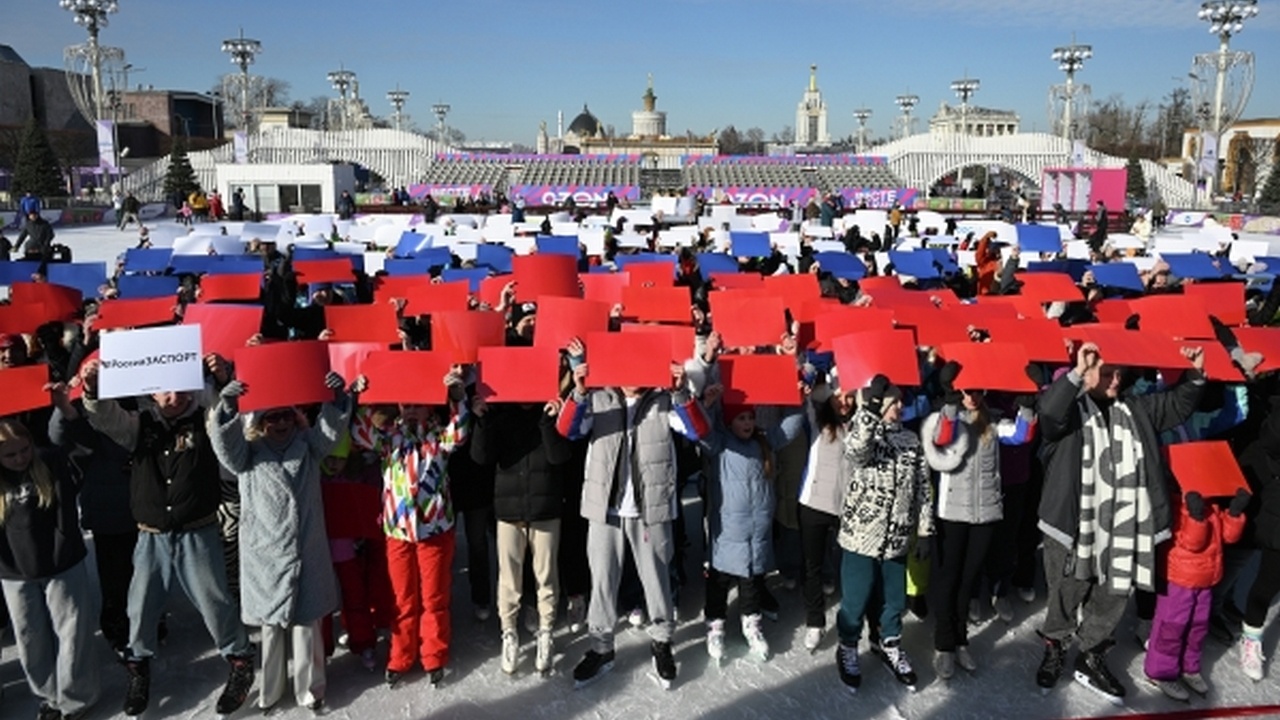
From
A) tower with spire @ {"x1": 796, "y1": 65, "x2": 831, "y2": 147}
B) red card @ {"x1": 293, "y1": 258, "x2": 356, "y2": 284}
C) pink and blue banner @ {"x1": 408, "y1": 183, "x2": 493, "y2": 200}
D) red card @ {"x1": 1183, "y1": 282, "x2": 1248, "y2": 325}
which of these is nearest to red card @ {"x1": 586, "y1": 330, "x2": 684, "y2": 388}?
red card @ {"x1": 1183, "y1": 282, "x2": 1248, "y2": 325}

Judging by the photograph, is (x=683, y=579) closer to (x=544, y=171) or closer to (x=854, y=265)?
(x=854, y=265)

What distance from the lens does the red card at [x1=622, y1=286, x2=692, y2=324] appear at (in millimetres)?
5898

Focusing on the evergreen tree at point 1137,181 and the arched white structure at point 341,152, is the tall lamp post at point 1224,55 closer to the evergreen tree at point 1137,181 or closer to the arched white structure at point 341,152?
the evergreen tree at point 1137,181

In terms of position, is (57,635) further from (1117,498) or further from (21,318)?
(1117,498)

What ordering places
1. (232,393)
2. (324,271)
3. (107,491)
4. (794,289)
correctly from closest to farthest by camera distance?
1. (232,393)
2. (107,491)
3. (794,289)
4. (324,271)

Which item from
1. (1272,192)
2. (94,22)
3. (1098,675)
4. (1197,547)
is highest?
(94,22)

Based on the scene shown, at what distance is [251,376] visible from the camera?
11.7 ft

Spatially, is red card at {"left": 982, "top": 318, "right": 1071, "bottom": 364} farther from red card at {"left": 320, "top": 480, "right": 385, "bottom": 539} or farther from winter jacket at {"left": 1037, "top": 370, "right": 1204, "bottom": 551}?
red card at {"left": 320, "top": 480, "right": 385, "bottom": 539}

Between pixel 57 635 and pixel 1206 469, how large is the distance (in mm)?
5108

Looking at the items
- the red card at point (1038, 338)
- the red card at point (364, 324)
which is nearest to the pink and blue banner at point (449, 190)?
the red card at point (364, 324)

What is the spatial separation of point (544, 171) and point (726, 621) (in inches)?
1781

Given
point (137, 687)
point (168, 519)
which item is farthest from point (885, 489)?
point (137, 687)

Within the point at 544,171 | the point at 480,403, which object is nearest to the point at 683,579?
the point at 480,403

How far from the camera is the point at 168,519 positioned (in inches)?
148
